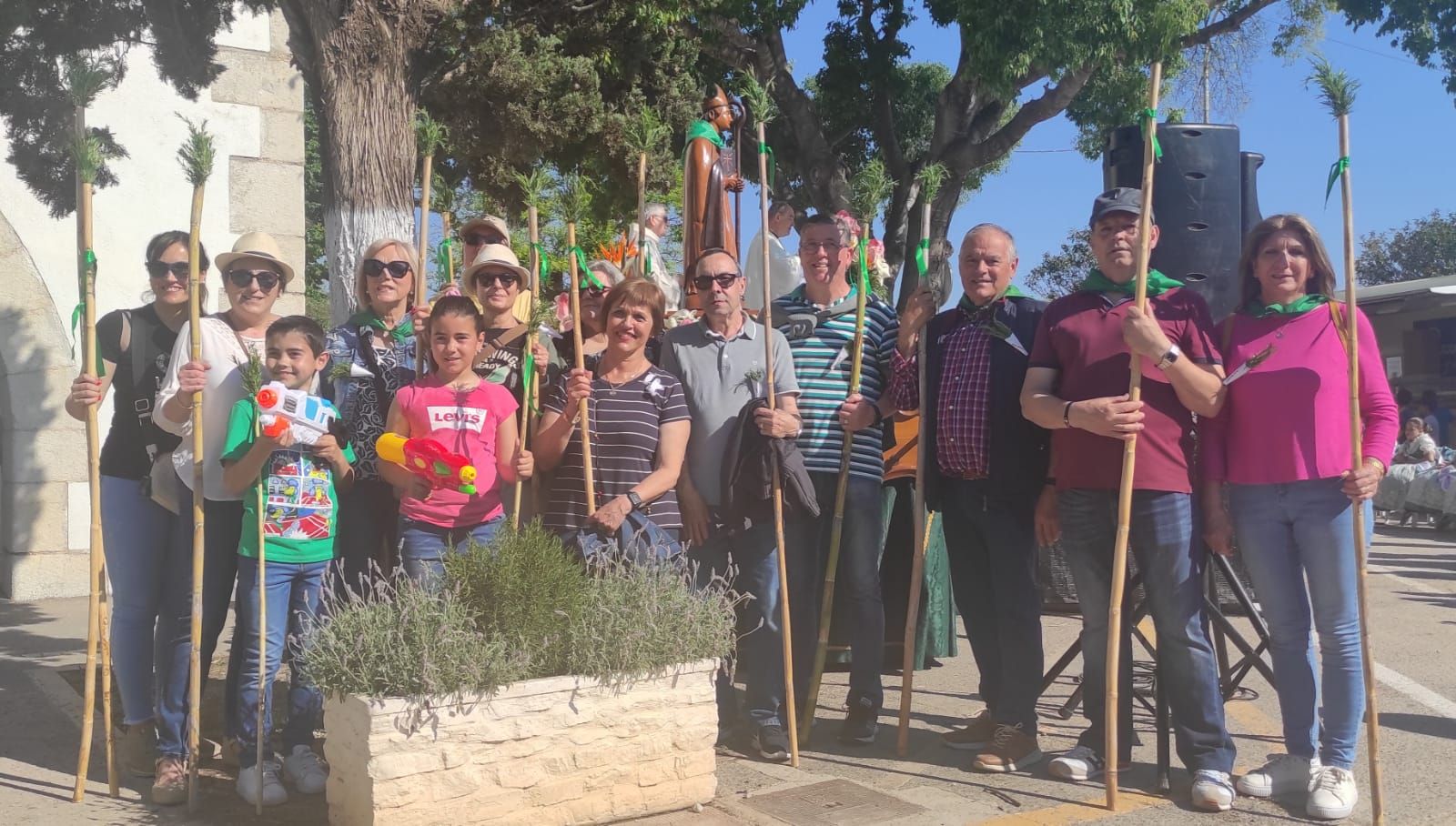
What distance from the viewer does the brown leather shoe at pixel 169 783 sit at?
13.9 ft

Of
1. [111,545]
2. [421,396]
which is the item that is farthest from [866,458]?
[111,545]

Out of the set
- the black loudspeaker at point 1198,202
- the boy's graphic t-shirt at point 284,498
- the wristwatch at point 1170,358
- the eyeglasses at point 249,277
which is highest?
the black loudspeaker at point 1198,202

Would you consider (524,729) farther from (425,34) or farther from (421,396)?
(425,34)

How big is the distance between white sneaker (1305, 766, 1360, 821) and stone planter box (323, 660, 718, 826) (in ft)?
6.58

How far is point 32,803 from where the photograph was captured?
169 inches

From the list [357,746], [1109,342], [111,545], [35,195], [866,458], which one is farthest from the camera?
[35,195]

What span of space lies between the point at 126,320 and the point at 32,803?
1.79 m

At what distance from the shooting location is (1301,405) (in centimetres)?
404

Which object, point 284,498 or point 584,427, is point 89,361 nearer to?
point 284,498

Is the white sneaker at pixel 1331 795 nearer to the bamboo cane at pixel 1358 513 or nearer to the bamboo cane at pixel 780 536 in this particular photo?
the bamboo cane at pixel 1358 513

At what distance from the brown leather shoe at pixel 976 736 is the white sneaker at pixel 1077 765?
0.44 metres

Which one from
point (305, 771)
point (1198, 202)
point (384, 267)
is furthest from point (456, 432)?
point (1198, 202)

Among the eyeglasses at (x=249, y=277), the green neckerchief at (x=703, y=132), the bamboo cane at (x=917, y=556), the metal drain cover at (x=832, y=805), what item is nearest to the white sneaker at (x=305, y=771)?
the metal drain cover at (x=832, y=805)

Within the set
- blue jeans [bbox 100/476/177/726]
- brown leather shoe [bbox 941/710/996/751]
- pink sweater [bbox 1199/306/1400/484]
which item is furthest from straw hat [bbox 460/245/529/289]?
pink sweater [bbox 1199/306/1400/484]
